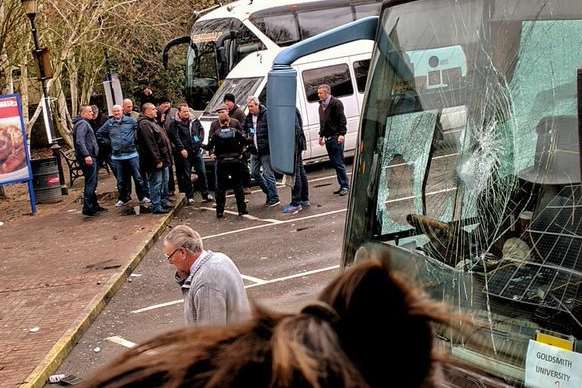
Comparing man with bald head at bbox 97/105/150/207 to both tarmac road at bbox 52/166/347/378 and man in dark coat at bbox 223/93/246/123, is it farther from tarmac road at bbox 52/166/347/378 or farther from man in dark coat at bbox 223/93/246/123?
man in dark coat at bbox 223/93/246/123

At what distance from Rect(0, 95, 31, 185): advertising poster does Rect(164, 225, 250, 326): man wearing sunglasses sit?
1123 cm

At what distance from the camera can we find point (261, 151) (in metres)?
14.2

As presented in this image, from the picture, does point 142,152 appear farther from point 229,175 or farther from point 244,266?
point 244,266

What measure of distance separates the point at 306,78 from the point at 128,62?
15773mm

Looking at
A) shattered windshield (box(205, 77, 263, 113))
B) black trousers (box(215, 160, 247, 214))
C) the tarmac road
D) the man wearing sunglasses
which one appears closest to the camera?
the man wearing sunglasses

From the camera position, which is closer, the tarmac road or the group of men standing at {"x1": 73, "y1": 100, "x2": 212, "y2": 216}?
the tarmac road

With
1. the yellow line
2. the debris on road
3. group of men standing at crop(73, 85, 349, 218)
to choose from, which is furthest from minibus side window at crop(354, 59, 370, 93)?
the debris on road

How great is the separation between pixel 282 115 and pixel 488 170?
4.48 ft

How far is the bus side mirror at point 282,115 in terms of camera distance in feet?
14.3

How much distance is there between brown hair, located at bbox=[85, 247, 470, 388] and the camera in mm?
1067

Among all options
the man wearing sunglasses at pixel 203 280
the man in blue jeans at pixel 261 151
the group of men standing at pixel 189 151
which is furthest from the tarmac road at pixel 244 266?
the man wearing sunglasses at pixel 203 280

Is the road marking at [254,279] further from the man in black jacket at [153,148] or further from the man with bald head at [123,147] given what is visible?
the man with bald head at [123,147]

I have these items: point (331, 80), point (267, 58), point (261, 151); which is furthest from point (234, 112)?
point (267, 58)

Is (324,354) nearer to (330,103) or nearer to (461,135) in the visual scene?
(461,135)
